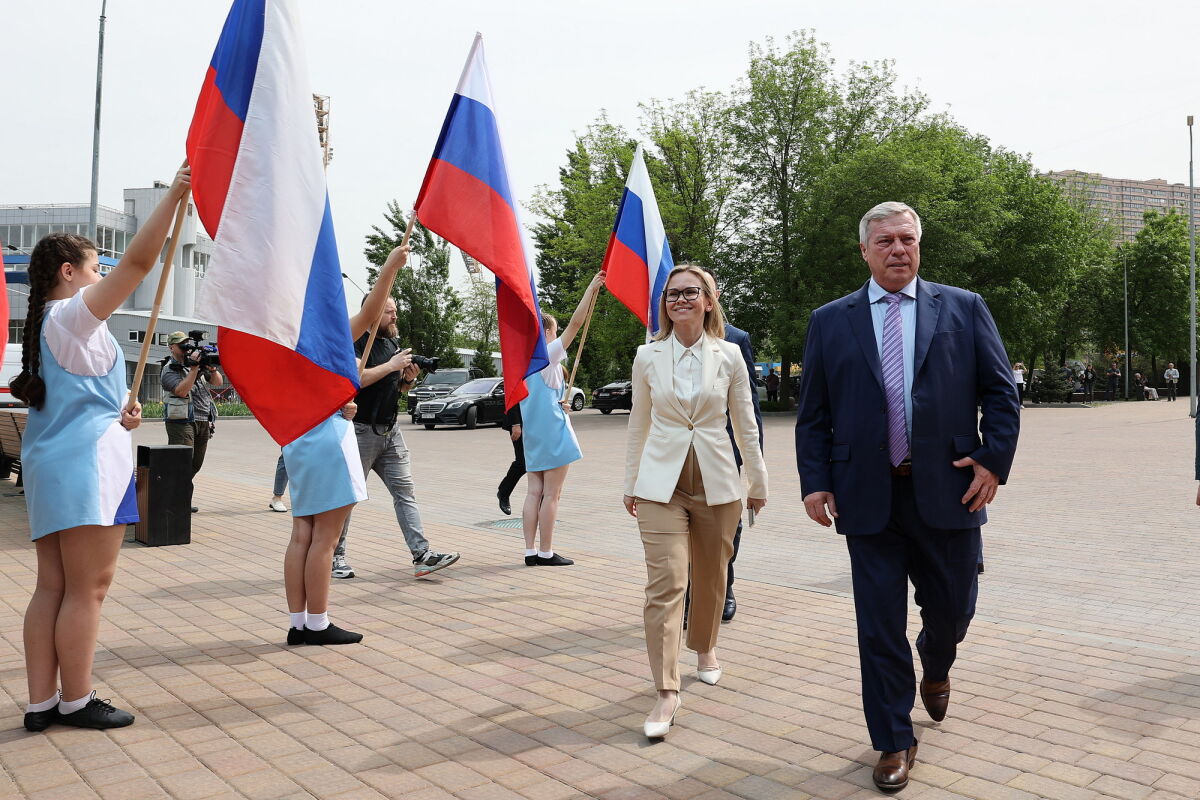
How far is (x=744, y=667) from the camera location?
5.03 metres

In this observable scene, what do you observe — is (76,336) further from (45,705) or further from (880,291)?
(880,291)

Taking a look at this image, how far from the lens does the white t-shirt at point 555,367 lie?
801 centimetres

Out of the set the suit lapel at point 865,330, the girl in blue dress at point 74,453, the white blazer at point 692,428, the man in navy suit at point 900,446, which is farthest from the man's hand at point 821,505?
the girl in blue dress at point 74,453

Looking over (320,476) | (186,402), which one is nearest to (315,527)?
(320,476)

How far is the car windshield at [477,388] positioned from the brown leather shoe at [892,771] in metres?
26.8

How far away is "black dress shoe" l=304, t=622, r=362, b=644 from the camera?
550cm

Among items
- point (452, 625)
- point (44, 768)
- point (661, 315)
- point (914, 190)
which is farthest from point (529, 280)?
point (914, 190)

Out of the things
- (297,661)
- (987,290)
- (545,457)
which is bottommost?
(297,661)

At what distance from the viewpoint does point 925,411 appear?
3.62 meters

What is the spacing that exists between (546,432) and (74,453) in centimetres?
428

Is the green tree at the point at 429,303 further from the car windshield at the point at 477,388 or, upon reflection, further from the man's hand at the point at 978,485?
the man's hand at the point at 978,485

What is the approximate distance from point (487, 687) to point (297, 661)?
114 cm

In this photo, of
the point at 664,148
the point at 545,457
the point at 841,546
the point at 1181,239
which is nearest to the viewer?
the point at 545,457

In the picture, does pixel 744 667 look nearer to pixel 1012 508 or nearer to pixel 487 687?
pixel 487 687
